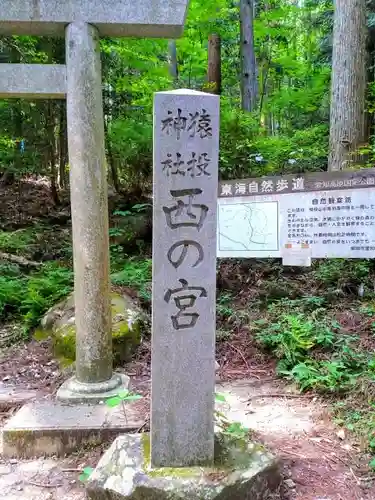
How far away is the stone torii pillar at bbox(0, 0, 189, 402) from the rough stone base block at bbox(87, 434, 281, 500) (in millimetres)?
1348

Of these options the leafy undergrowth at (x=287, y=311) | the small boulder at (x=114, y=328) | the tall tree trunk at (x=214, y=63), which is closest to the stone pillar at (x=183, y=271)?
the leafy undergrowth at (x=287, y=311)

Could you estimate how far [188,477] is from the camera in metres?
2.53

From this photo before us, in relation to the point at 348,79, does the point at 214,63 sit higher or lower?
higher

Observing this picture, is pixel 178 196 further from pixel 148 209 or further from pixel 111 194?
pixel 111 194

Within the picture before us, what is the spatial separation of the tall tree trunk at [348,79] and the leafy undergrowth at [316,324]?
75.3 inches

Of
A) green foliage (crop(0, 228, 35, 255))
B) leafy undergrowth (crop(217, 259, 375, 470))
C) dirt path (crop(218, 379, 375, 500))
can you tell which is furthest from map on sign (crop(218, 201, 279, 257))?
green foliage (crop(0, 228, 35, 255))

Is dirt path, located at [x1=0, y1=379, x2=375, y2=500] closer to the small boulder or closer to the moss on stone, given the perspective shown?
the moss on stone

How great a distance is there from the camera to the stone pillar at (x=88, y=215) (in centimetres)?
390

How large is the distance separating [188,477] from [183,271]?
1.22m

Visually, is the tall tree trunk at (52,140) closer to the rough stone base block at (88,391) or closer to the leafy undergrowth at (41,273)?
the leafy undergrowth at (41,273)

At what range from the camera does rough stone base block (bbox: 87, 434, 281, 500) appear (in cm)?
245

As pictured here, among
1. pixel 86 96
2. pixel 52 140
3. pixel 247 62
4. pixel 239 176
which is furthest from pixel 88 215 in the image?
pixel 247 62

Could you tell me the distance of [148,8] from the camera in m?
3.88

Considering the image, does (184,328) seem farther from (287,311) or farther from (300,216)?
(287,311)
